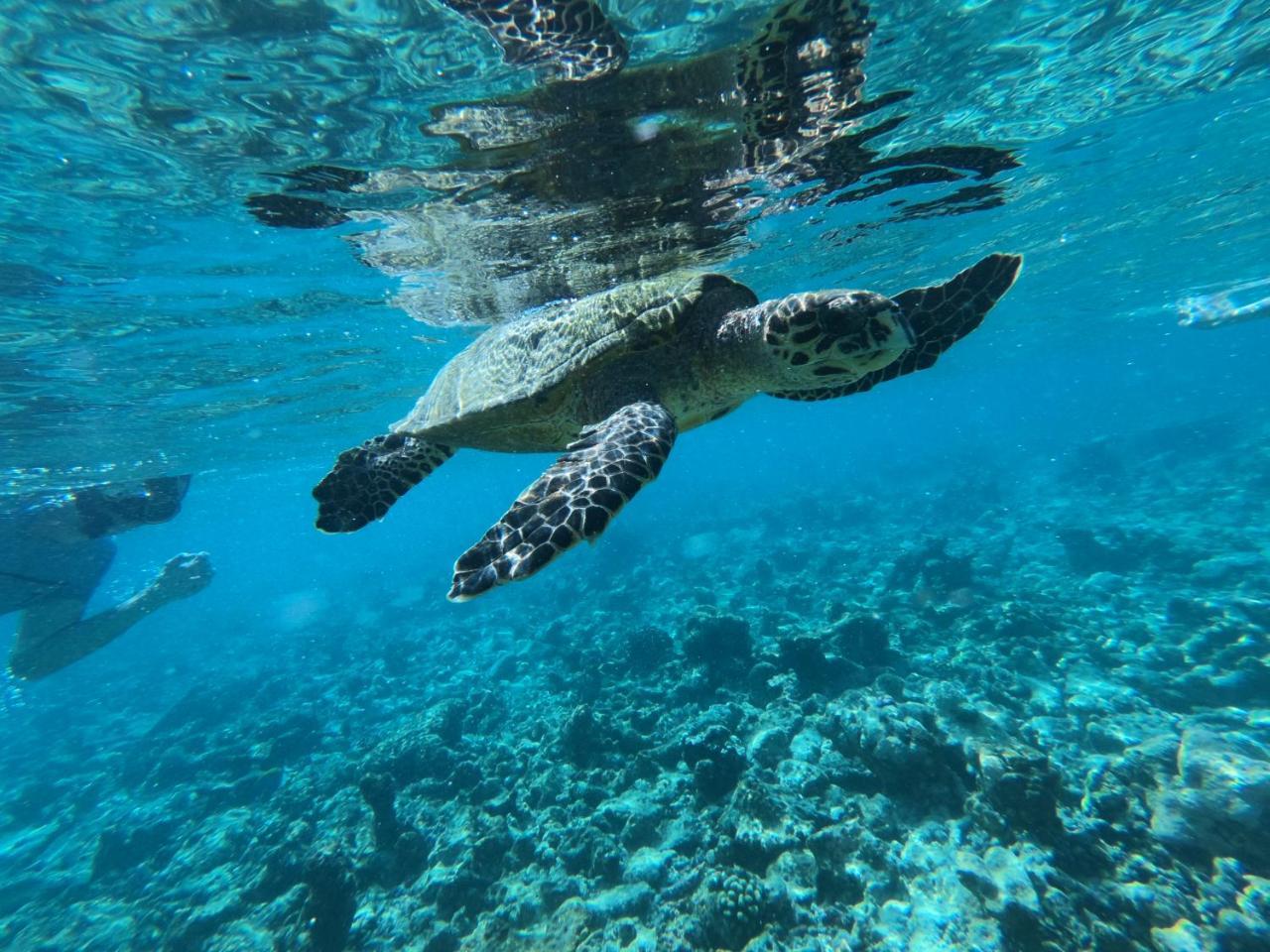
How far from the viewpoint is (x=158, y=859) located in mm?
10445

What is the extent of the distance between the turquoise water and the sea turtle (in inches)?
101

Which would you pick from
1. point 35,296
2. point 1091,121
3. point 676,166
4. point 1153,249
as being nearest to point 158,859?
point 35,296

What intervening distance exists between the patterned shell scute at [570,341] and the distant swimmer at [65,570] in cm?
1754

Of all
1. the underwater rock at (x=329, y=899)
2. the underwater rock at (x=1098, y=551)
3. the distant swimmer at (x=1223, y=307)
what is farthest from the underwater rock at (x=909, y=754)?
the distant swimmer at (x=1223, y=307)

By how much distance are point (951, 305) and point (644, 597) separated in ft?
52.3

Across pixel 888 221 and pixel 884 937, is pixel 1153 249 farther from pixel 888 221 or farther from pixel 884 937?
pixel 884 937

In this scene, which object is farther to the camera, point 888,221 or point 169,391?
point 169,391

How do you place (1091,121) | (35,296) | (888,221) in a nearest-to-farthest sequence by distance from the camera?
1. (35,296)
2. (1091,121)
3. (888,221)

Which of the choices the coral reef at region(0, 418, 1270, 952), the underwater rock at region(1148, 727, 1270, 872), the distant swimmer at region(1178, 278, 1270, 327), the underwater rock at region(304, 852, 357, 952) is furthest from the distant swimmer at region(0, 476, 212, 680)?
the distant swimmer at region(1178, 278, 1270, 327)

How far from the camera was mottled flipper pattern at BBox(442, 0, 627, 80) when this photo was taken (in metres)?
4.53

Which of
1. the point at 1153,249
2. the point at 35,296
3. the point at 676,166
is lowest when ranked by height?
the point at 1153,249

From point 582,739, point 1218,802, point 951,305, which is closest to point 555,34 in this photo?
point 951,305

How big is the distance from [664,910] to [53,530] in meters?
21.7

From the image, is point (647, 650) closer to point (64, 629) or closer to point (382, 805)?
point (382, 805)
